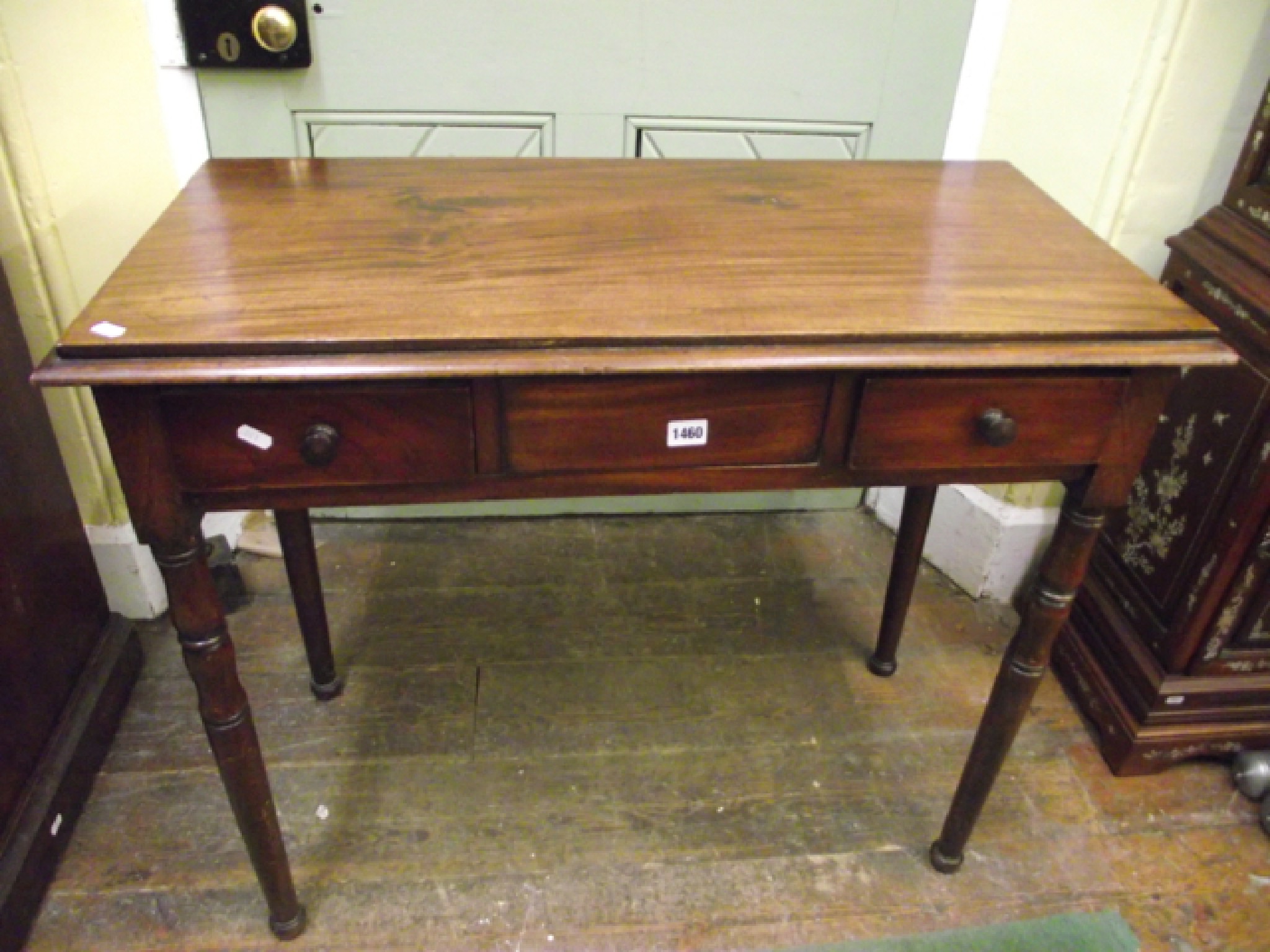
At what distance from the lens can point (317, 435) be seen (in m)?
0.94

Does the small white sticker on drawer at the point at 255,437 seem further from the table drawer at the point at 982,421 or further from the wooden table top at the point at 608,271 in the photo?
the table drawer at the point at 982,421

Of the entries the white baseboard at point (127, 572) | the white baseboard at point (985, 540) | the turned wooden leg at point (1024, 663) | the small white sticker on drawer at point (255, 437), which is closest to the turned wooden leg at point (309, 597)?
the white baseboard at point (127, 572)

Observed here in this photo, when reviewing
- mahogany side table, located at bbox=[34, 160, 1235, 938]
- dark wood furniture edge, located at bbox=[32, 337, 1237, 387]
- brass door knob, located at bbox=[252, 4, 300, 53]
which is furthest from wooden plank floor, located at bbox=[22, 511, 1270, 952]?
brass door knob, located at bbox=[252, 4, 300, 53]

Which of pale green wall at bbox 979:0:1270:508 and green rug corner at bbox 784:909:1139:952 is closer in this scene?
green rug corner at bbox 784:909:1139:952

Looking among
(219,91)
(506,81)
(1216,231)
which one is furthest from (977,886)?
(219,91)

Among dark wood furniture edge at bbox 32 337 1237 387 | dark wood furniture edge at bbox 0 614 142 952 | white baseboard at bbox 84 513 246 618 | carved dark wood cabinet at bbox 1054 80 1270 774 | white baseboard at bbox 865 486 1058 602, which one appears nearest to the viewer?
dark wood furniture edge at bbox 32 337 1237 387

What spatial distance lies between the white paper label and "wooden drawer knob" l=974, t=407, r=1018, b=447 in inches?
32.6

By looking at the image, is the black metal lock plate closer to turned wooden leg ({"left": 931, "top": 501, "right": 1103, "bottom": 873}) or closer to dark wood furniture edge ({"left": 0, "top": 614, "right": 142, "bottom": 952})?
dark wood furniture edge ({"left": 0, "top": 614, "right": 142, "bottom": 952})

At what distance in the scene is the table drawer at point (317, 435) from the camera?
3.05ft

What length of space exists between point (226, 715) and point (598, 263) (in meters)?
0.64

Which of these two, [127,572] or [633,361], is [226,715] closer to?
[633,361]

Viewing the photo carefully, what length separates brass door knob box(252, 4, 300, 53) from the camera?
1.51m

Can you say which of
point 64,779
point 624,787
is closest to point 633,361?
point 624,787

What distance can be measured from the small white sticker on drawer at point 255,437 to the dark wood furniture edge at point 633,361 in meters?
0.07
